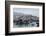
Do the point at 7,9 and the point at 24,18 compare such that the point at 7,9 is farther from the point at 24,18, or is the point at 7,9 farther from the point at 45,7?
the point at 45,7

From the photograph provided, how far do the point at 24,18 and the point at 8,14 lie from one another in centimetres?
31

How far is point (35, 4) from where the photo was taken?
4.83 feet

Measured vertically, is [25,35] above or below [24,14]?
below

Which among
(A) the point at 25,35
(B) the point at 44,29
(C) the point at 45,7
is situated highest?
(C) the point at 45,7

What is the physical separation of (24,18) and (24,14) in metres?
0.08

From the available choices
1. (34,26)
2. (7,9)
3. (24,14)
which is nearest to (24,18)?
(24,14)

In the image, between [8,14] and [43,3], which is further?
[43,3]

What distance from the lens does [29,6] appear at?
1.46 metres
